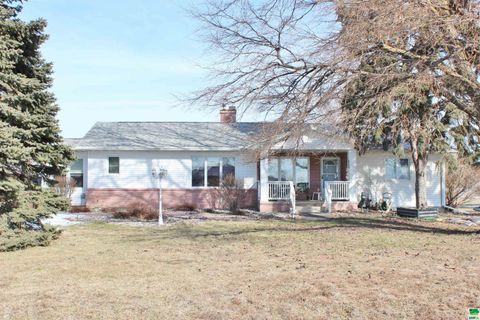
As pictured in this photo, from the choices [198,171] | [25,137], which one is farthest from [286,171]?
[25,137]

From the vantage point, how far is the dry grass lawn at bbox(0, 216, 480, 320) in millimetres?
5559

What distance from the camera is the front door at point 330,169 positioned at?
77.7ft

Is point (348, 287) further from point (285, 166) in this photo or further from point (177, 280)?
point (285, 166)

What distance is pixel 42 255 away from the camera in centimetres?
966

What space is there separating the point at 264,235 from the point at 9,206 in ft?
21.4

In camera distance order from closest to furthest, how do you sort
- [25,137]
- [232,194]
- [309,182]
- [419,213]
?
1. [25,137]
2. [419,213]
3. [232,194]
4. [309,182]

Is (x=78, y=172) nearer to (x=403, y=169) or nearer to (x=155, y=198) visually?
(x=155, y=198)

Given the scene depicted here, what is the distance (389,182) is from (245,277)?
17.5 metres

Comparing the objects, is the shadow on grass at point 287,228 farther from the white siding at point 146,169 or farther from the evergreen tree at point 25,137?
the white siding at point 146,169

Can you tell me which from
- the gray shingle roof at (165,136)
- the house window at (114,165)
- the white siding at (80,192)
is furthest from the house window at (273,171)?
the white siding at (80,192)

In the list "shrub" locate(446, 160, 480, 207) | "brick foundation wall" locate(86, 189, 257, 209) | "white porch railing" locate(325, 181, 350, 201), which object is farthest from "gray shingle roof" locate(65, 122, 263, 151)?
"shrub" locate(446, 160, 480, 207)

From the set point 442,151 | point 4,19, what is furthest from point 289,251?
point 442,151

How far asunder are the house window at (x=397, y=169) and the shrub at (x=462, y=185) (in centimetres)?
197

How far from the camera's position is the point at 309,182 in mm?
23594
